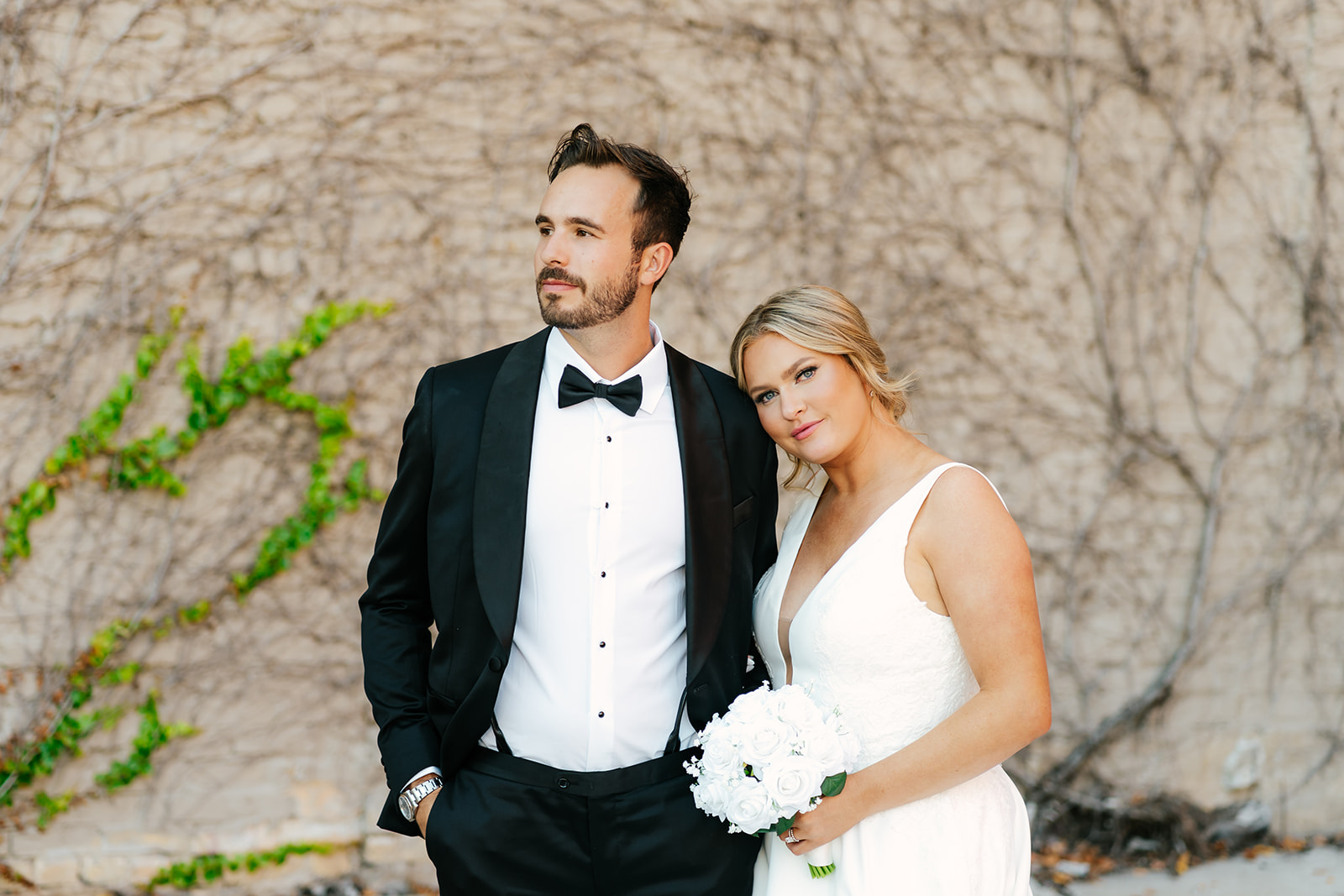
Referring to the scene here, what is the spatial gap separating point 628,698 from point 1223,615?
10.1 ft

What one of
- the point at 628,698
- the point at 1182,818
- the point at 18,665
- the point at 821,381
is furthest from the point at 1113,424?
the point at 18,665

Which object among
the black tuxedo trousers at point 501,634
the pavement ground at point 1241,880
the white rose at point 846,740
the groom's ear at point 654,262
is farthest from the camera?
the pavement ground at point 1241,880

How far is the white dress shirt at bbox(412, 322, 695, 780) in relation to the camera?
206cm

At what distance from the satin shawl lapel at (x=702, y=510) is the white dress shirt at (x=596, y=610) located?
0.05 meters

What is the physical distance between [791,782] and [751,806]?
3.3 inches

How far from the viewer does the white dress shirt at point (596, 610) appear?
6.75ft

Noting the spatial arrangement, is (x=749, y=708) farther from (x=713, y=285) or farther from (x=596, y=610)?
(x=713, y=285)

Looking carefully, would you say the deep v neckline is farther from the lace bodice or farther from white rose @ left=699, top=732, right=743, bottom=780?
white rose @ left=699, top=732, right=743, bottom=780

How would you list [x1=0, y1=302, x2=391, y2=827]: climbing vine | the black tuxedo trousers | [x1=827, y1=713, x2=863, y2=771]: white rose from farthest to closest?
[x1=0, y1=302, x2=391, y2=827]: climbing vine → the black tuxedo trousers → [x1=827, y1=713, x2=863, y2=771]: white rose

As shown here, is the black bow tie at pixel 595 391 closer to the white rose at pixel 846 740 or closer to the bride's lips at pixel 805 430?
the bride's lips at pixel 805 430

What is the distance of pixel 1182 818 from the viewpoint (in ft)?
13.2

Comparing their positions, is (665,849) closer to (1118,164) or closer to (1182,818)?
(1182,818)

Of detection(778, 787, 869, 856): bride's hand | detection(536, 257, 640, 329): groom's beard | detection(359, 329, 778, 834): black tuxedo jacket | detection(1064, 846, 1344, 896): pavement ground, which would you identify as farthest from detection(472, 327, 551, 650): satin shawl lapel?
detection(1064, 846, 1344, 896): pavement ground

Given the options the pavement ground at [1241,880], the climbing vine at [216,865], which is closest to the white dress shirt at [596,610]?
the climbing vine at [216,865]
